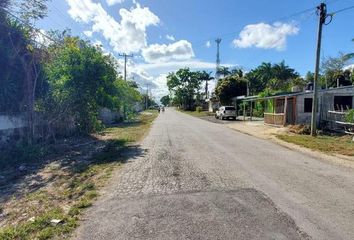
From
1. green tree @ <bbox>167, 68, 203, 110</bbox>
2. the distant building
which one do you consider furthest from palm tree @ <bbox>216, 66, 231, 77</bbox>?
the distant building

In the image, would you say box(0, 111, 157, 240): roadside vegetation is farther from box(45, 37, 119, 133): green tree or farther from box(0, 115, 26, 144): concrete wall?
box(45, 37, 119, 133): green tree

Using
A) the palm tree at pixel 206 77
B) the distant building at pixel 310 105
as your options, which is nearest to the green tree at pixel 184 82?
the palm tree at pixel 206 77

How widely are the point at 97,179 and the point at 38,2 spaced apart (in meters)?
9.99

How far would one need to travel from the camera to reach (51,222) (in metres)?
5.29

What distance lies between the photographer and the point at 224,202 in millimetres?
6238

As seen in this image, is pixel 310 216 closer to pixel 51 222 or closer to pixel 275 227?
pixel 275 227

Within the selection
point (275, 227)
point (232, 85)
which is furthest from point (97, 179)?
point (232, 85)

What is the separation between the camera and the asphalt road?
191 inches

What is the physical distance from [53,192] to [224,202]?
383 centimetres

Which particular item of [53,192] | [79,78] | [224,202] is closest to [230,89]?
[79,78]

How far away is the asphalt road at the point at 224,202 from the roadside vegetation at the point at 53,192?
0.38 meters

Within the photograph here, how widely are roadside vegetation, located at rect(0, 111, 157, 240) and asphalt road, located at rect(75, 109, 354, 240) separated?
1.23 feet

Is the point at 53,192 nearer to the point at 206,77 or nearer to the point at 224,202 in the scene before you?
the point at 224,202

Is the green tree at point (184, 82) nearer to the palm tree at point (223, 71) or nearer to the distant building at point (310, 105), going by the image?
the palm tree at point (223, 71)
